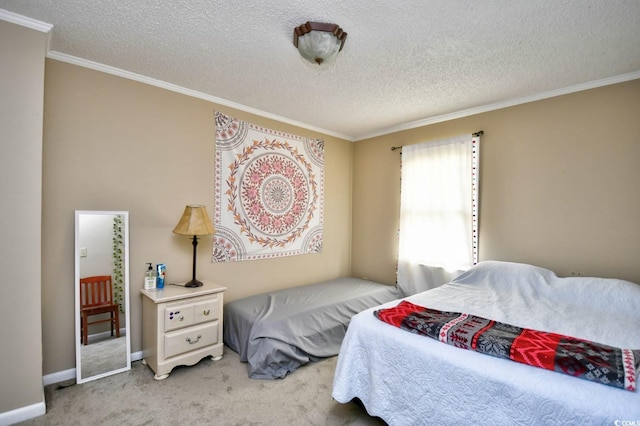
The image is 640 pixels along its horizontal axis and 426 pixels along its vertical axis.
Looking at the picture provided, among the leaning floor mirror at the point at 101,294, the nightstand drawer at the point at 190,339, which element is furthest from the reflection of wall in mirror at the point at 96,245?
the nightstand drawer at the point at 190,339

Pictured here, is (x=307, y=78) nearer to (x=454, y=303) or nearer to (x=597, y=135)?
(x=454, y=303)

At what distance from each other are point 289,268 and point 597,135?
10.5ft

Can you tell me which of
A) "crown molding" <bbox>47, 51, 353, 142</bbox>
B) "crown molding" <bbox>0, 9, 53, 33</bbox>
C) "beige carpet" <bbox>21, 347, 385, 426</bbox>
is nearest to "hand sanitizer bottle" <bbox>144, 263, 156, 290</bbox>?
"beige carpet" <bbox>21, 347, 385, 426</bbox>

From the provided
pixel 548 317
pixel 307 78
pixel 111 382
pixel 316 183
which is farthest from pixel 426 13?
pixel 111 382

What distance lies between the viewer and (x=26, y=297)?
1.84 metres

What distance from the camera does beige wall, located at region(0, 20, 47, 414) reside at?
1777 millimetres

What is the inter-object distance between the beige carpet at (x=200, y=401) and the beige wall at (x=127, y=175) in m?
0.35

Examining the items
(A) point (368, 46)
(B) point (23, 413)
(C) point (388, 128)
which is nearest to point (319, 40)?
(A) point (368, 46)

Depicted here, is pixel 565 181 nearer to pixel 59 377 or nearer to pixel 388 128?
pixel 388 128

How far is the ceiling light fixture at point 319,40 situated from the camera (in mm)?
1777

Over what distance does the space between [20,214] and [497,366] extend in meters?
2.74

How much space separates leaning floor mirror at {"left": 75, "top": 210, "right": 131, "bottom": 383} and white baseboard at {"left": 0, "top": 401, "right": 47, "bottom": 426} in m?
0.35

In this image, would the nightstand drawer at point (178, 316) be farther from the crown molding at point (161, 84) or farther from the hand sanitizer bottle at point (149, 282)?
the crown molding at point (161, 84)

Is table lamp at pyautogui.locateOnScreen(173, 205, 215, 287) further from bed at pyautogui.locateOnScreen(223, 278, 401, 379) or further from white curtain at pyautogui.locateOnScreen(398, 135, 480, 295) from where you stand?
white curtain at pyautogui.locateOnScreen(398, 135, 480, 295)
